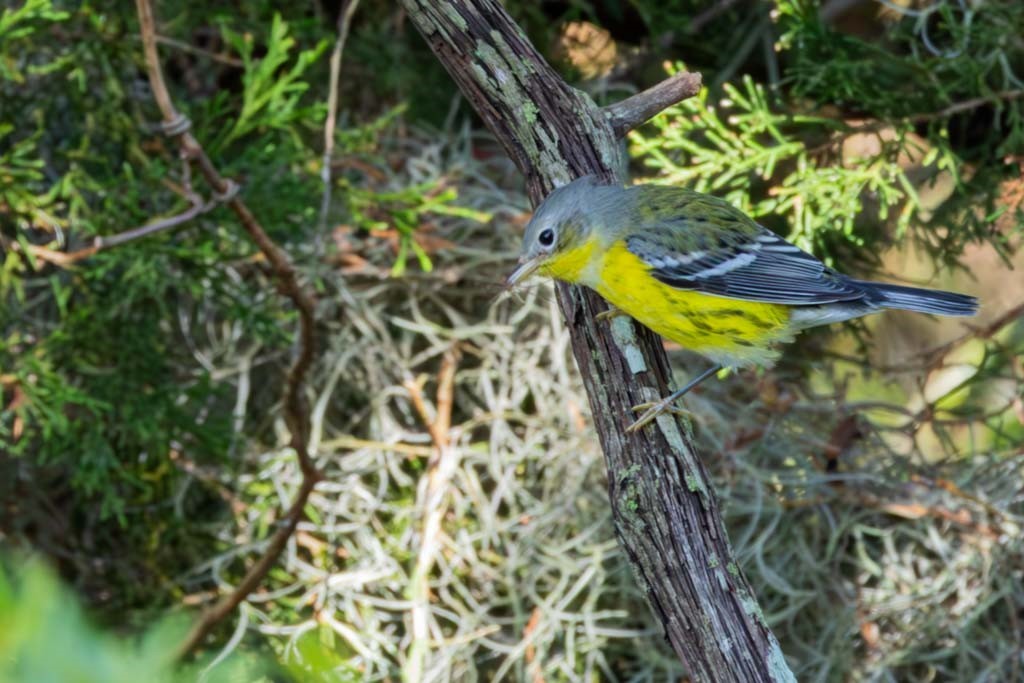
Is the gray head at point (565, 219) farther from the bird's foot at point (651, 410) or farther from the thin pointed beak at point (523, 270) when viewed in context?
the bird's foot at point (651, 410)

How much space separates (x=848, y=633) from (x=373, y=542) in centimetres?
88

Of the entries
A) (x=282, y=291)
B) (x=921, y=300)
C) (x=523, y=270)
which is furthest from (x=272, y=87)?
(x=921, y=300)

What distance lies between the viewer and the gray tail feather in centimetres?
163

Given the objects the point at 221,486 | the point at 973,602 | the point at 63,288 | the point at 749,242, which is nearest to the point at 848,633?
the point at 973,602

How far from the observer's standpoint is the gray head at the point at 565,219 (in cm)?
144

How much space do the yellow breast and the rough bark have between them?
34mm

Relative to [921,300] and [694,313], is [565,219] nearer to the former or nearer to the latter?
[694,313]

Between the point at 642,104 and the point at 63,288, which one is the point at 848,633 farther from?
the point at 63,288

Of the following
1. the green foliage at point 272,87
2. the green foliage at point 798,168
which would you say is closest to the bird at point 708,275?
the green foliage at point 798,168

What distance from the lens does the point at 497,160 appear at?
8.50ft

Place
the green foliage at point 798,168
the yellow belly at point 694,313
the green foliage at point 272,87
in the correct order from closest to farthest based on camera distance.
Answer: the yellow belly at point 694,313
the green foliage at point 798,168
the green foliage at point 272,87

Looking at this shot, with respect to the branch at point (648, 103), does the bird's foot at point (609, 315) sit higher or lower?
lower

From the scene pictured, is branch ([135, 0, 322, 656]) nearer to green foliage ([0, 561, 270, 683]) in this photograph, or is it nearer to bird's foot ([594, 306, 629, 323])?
bird's foot ([594, 306, 629, 323])

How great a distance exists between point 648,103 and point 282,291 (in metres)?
0.73
